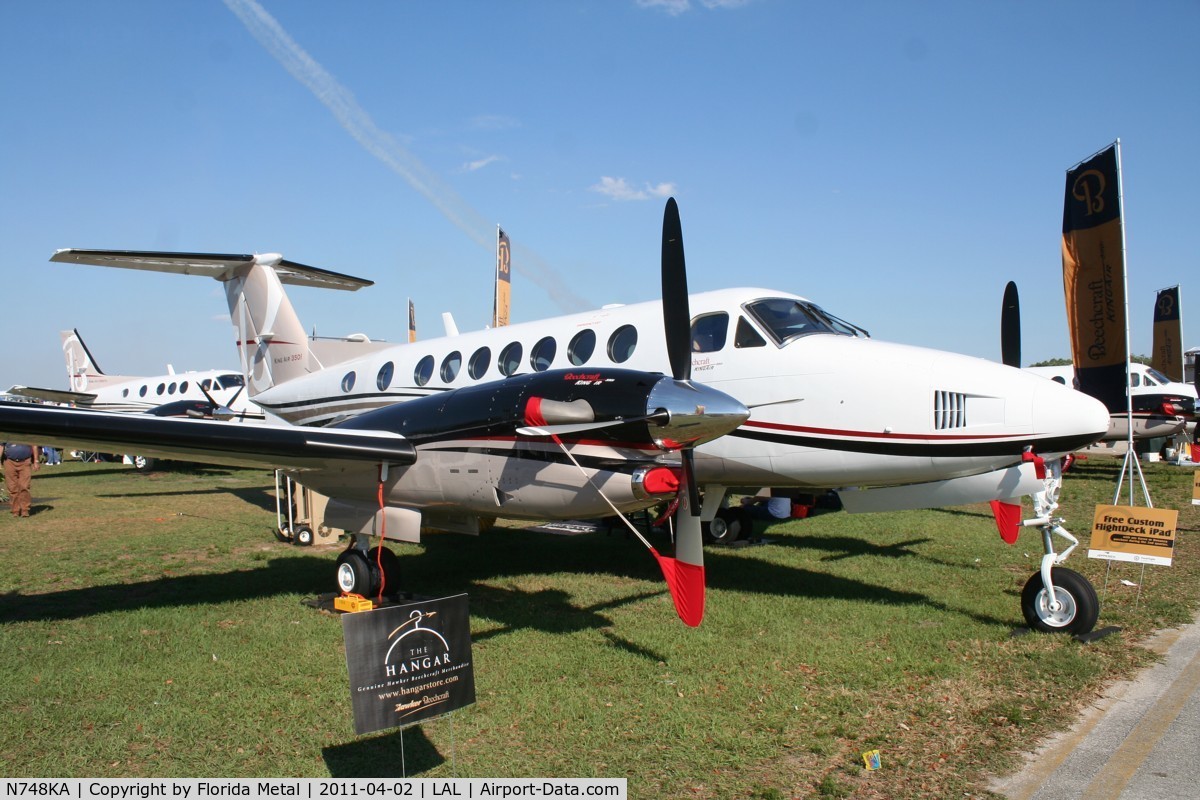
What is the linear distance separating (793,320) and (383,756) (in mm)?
5478

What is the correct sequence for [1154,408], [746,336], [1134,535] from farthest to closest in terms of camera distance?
[1154,408], [746,336], [1134,535]

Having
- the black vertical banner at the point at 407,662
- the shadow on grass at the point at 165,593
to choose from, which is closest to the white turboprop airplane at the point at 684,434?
the shadow on grass at the point at 165,593

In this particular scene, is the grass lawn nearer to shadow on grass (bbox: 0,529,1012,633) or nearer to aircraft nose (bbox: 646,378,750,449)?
shadow on grass (bbox: 0,529,1012,633)

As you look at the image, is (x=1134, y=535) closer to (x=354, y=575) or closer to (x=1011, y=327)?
(x=1011, y=327)

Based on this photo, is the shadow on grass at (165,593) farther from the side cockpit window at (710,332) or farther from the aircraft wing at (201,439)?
the side cockpit window at (710,332)

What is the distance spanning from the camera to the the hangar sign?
291 inches

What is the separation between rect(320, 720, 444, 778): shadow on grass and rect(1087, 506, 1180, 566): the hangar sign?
6.40 m

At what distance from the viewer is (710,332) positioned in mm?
8117

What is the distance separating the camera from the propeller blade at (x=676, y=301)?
668 centimetres

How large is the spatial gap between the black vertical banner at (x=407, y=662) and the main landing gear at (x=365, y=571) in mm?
3930

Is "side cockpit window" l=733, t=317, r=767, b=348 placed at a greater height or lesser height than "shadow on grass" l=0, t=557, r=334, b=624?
greater

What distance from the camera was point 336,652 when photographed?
6.53m

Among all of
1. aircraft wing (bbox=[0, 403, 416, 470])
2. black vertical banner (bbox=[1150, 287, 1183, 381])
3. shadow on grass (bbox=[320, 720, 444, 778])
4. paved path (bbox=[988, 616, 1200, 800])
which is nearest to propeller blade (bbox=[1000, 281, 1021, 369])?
paved path (bbox=[988, 616, 1200, 800])

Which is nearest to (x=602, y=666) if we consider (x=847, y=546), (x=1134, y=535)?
(x=1134, y=535)
